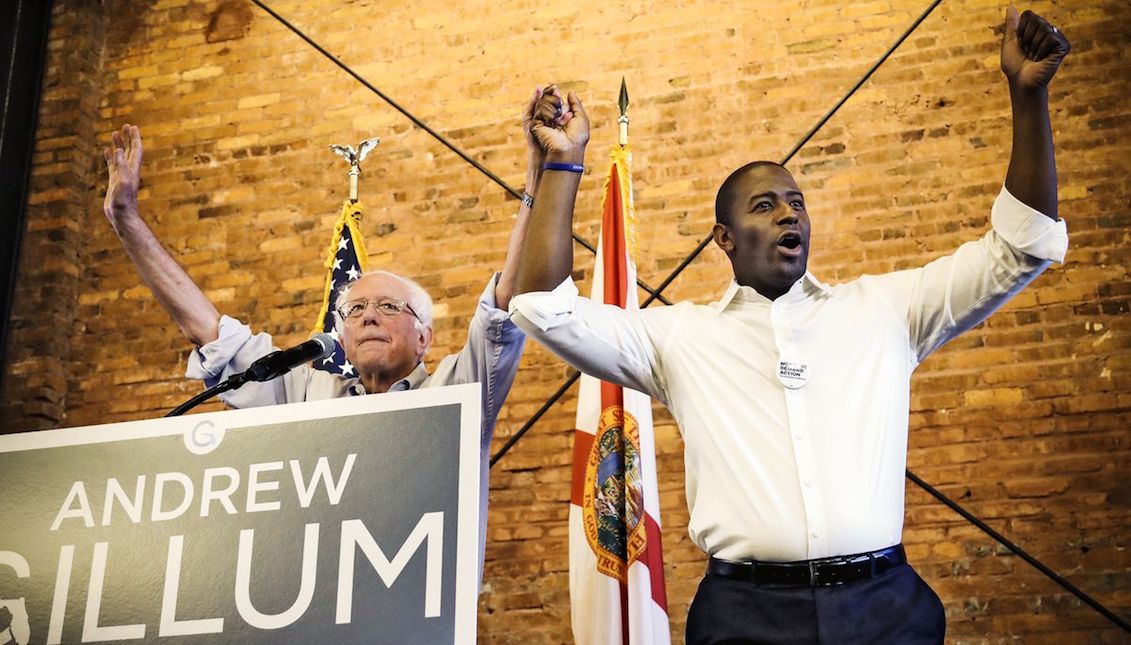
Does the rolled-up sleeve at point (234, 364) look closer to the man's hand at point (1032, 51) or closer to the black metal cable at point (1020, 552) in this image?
the man's hand at point (1032, 51)

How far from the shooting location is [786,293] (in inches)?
75.0

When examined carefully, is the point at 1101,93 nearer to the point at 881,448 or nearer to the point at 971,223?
the point at 971,223

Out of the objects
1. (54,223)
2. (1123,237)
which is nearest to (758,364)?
(1123,237)

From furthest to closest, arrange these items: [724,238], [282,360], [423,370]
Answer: [423,370]
[724,238]
[282,360]

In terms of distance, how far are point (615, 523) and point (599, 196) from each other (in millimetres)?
1423

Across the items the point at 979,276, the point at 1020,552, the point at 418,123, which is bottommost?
the point at 1020,552

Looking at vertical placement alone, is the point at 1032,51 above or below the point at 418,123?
below

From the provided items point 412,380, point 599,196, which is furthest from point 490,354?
point 599,196

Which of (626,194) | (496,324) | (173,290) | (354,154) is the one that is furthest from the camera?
→ (354,154)

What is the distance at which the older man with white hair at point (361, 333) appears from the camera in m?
2.42

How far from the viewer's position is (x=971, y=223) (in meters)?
3.57

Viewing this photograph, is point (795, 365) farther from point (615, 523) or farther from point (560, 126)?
point (615, 523)

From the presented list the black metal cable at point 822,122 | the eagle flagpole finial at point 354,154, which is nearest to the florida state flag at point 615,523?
the black metal cable at point 822,122

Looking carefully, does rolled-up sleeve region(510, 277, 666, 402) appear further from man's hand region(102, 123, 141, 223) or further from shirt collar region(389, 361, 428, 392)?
man's hand region(102, 123, 141, 223)
